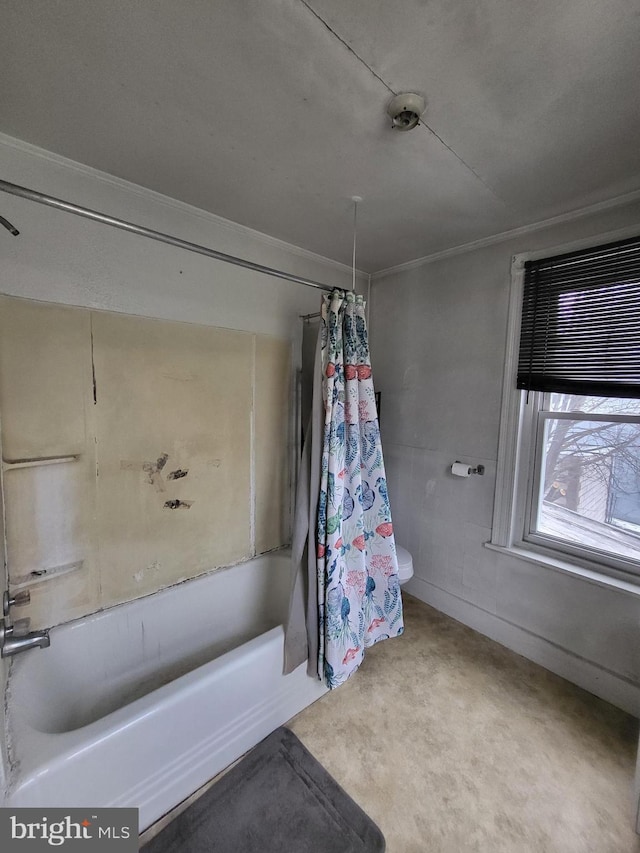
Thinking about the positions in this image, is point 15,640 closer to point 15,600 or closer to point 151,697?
point 15,600

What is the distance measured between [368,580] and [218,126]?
1.98m

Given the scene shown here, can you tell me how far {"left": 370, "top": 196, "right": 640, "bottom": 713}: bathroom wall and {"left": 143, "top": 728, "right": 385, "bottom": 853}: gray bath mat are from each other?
126 centimetres

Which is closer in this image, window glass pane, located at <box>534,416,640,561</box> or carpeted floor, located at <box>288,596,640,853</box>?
carpeted floor, located at <box>288,596,640,853</box>

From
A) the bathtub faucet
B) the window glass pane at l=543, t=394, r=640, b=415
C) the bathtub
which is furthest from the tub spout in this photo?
the window glass pane at l=543, t=394, r=640, b=415

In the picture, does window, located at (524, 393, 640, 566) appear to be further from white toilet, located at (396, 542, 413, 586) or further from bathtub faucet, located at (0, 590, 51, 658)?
bathtub faucet, located at (0, 590, 51, 658)

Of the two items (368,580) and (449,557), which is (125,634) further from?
(449,557)

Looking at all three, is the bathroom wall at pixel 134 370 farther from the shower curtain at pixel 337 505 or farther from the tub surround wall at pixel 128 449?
the shower curtain at pixel 337 505

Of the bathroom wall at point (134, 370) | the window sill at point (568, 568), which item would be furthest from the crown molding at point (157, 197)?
the window sill at point (568, 568)

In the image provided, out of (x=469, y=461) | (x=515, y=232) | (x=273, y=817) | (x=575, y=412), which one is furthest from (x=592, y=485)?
(x=273, y=817)

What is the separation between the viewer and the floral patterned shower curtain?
1.50 meters

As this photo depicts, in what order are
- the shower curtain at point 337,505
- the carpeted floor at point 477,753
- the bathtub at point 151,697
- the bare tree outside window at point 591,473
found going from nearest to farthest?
the bathtub at point 151,697
the carpeted floor at point 477,753
the shower curtain at point 337,505
the bare tree outside window at point 591,473

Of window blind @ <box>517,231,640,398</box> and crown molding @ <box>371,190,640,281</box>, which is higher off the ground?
crown molding @ <box>371,190,640,281</box>

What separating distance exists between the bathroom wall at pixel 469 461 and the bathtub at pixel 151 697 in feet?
3.58

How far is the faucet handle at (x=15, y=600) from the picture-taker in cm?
115
